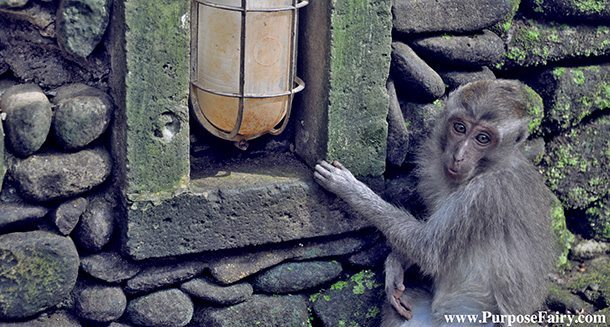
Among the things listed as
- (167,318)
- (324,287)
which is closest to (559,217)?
(324,287)

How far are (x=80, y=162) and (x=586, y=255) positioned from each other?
11.3ft

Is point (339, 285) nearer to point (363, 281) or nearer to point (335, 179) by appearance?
point (363, 281)

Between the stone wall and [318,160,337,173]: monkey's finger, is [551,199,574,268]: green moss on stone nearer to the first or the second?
the stone wall

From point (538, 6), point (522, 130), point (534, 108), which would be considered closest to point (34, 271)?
point (522, 130)

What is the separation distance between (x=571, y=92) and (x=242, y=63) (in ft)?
7.44

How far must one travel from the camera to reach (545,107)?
579 centimetres

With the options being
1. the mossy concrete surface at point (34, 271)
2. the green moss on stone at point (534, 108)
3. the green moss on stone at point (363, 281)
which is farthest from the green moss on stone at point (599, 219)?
the mossy concrete surface at point (34, 271)

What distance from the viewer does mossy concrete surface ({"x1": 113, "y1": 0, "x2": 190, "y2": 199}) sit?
429 cm

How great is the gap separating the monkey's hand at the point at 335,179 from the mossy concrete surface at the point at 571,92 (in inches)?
59.7

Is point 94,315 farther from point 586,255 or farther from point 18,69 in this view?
point 586,255

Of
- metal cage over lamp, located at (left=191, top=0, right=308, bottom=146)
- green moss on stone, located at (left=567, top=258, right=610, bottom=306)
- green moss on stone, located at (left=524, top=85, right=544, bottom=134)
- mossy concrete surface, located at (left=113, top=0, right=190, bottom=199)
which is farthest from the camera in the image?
green moss on stone, located at (left=567, top=258, right=610, bottom=306)

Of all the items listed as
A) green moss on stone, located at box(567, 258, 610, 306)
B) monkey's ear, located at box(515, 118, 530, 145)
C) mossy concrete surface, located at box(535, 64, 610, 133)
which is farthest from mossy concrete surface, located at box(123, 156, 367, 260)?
green moss on stone, located at box(567, 258, 610, 306)

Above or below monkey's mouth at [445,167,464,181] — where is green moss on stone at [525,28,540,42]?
above

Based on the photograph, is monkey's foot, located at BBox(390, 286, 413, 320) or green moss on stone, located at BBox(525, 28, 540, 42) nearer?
monkey's foot, located at BBox(390, 286, 413, 320)
